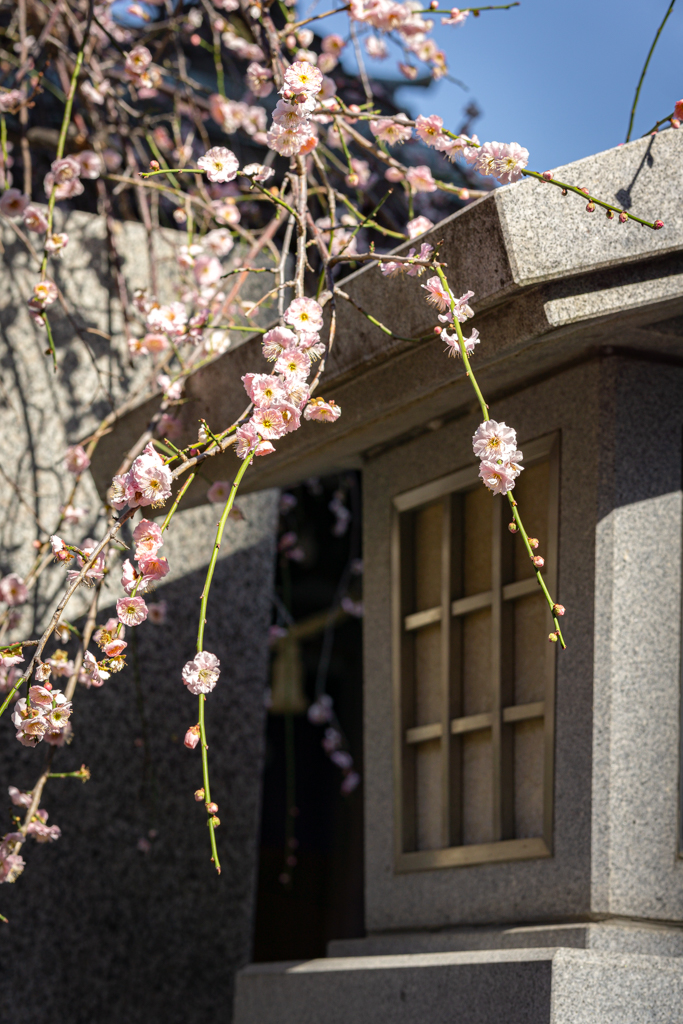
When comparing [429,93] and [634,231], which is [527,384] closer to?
[634,231]

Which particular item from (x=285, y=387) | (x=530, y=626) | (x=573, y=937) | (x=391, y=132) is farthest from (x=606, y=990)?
(x=391, y=132)

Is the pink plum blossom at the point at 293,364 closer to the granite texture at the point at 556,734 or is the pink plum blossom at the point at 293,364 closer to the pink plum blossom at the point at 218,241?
the granite texture at the point at 556,734

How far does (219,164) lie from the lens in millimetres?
1466

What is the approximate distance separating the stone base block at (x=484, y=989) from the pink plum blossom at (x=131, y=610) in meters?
0.78

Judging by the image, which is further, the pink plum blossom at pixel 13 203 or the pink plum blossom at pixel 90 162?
the pink plum blossom at pixel 90 162

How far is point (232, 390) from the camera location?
6.08ft

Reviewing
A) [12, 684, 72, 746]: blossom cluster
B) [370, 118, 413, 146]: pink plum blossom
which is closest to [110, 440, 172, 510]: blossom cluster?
[12, 684, 72, 746]: blossom cluster

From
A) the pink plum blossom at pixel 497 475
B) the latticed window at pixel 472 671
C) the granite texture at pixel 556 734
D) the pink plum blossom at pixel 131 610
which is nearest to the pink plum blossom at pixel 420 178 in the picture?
the granite texture at pixel 556 734

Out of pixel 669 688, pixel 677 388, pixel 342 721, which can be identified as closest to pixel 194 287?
pixel 677 388

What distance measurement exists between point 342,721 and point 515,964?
2.53 m

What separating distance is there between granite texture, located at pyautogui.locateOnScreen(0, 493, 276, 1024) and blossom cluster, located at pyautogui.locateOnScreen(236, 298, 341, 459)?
3.82ft

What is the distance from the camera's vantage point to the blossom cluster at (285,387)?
4.09 ft

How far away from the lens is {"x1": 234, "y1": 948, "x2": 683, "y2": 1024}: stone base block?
139cm

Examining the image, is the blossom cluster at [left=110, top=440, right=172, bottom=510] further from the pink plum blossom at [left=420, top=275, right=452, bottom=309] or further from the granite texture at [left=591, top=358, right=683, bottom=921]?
the granite texture at [left=591, top=358, right=683, bottom=921]
